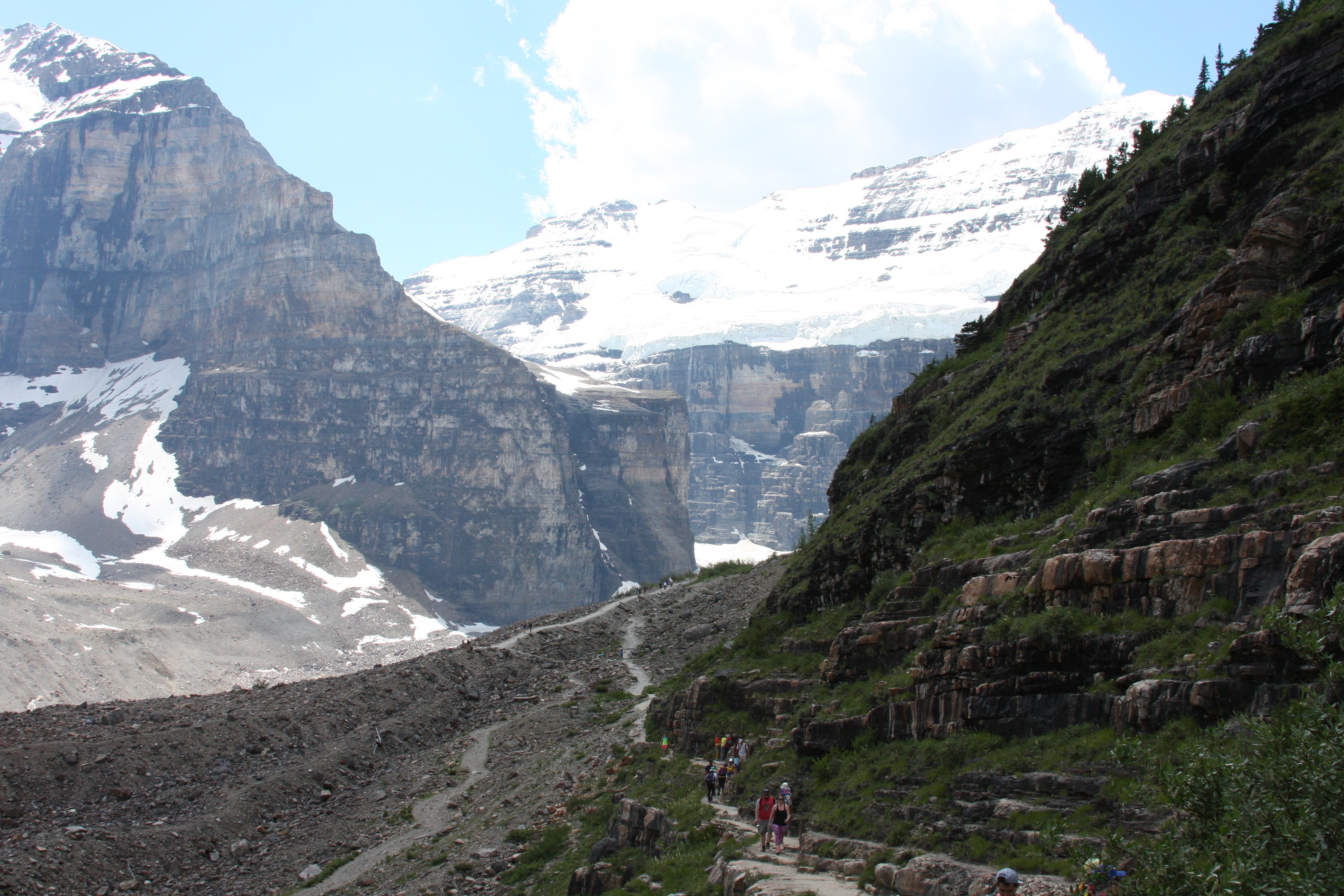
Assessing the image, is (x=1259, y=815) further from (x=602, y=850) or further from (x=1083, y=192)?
(x=1083, y=192)

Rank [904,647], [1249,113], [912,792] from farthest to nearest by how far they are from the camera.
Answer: [1249,113], [904,647], [912,792]

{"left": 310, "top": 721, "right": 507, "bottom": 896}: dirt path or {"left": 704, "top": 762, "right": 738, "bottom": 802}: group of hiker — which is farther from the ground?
{"left": 704, "top": 762, "right": 738, "bottom": 802}: group of hiker

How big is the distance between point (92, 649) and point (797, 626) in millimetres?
116983

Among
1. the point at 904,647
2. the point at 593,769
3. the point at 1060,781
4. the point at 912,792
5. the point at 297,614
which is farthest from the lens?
the point at 297,614

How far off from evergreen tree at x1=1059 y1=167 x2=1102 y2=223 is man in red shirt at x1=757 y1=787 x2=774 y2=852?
35.4 meters

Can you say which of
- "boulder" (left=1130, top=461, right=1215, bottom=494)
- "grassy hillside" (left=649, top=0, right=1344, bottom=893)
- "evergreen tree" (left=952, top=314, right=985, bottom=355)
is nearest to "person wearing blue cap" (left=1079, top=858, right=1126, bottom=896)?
"grassy hillside" (left=649, top=0, right=1344, bottom=893)

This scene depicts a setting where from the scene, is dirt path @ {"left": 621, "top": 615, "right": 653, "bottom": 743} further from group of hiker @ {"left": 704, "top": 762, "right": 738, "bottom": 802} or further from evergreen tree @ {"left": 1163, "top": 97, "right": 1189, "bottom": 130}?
evergreen tree @ {"left": 1163, "top": 97, "right": 1189, "bottom": 130}

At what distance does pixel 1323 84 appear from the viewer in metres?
27.2

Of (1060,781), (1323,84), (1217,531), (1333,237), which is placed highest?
(1323,84)

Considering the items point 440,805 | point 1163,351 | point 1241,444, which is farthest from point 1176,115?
point 440,805

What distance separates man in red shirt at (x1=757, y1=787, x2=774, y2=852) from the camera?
74.2ft

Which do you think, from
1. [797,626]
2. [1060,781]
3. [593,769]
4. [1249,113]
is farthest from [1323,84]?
[593,769]

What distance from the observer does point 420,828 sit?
139 ft

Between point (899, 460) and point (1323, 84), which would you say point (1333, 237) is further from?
point (899, 460)
